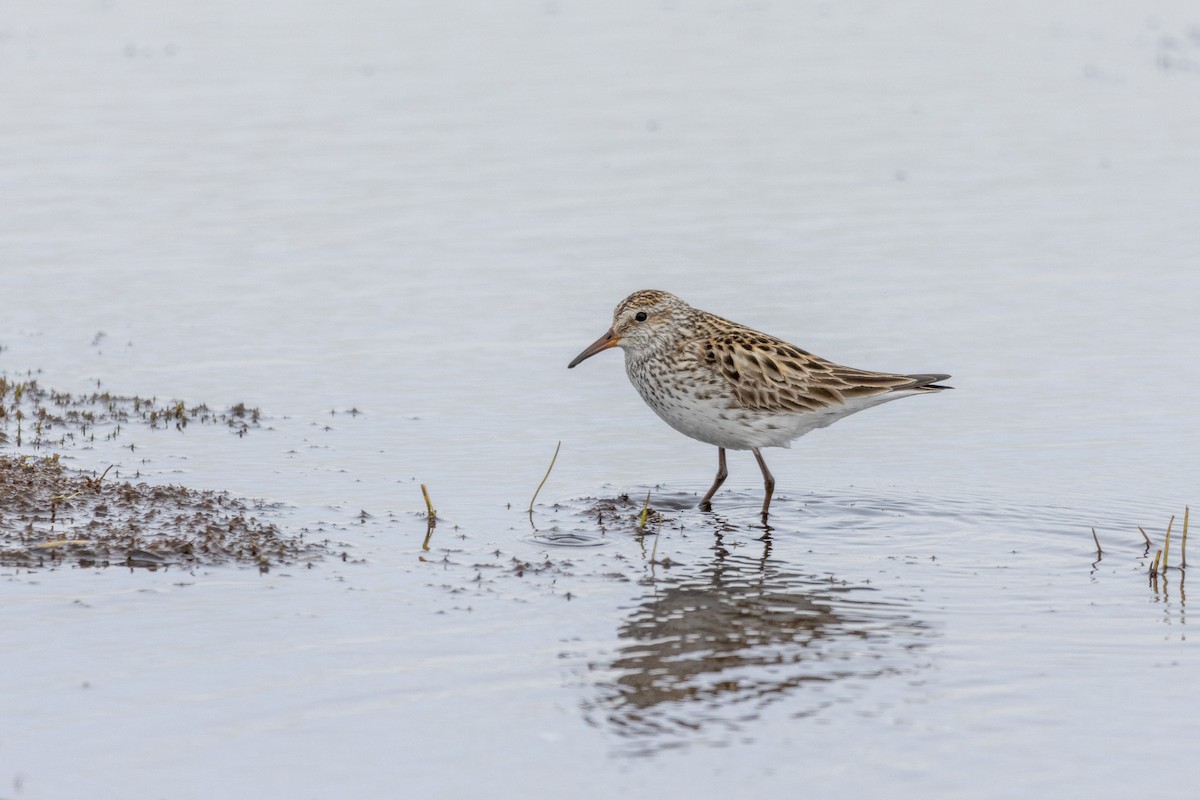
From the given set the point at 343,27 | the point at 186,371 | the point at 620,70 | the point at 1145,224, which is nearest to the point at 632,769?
the point at 186,371

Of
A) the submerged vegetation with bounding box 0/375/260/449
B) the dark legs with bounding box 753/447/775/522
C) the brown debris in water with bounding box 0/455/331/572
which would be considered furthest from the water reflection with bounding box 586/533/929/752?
the submerged vegetation with bounding box 0/375/260/449

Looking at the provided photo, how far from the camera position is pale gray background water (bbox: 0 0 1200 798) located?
291 inches

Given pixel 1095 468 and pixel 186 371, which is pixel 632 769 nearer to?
pixel 1095 468

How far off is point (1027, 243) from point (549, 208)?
597 cm

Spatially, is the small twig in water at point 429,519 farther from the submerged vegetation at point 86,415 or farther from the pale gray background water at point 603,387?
the submerged vegetation at point 86,415

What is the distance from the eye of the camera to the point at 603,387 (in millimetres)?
15016

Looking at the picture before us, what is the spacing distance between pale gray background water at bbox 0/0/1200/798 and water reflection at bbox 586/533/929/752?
0.04m

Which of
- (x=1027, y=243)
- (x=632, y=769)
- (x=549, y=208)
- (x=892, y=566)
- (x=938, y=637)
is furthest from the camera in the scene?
(x=549, y=208)

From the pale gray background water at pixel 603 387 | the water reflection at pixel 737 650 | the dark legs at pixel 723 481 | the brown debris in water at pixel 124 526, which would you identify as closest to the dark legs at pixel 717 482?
the dark legs at pixel 723 481

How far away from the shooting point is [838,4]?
3700 centimetres

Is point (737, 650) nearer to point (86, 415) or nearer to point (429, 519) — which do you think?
point (429, 519)

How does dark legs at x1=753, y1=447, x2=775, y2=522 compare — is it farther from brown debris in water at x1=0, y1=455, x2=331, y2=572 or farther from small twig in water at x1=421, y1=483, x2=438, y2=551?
brown debris in water at x1=0, y1=455, x2=331, y2=572

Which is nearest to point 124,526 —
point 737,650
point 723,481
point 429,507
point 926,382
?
point 429,507

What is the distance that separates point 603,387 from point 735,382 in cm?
379
